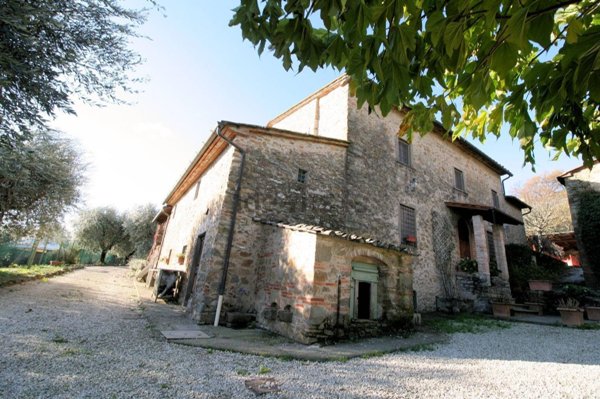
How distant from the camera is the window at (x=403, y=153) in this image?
11656 millimetres

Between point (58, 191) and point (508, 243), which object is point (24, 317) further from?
point (508, 243)

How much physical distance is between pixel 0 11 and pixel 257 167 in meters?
5.18

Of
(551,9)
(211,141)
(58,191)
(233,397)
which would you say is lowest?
(233,397)

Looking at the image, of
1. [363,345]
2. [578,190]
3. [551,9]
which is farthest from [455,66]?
[578,190]

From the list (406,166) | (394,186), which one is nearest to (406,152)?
(406,166)

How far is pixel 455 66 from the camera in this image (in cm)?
154

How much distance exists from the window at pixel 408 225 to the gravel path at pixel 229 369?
16.6ft

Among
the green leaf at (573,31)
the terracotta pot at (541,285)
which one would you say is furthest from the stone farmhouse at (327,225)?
the green leaf at (573,31)

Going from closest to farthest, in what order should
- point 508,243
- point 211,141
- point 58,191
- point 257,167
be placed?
point 257,167 → point 211,141 → point 58,191 → point 508,243

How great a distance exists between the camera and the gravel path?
2.94 metres

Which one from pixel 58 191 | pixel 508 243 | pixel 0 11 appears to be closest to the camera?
pixel 0 11

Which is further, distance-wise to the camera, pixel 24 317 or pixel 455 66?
pixel 24 317

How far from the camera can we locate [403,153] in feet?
38.9

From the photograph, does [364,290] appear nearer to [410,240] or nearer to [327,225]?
[327,225]
